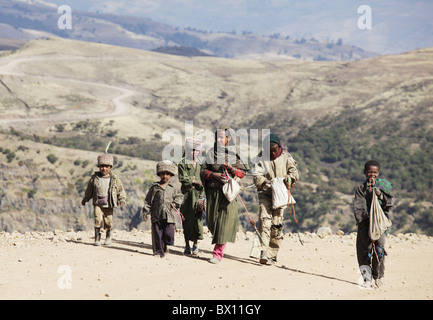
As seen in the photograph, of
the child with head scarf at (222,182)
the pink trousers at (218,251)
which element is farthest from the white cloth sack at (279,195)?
the pink trousers at (218,251)

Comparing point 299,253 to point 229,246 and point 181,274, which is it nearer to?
point 229,246

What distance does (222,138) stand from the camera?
936 cm

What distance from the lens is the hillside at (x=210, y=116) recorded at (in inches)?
2422

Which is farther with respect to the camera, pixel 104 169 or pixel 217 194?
pixel 104 169

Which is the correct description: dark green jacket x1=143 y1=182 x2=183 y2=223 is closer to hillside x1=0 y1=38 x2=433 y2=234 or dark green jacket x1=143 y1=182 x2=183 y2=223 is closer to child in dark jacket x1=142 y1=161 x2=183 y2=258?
child in dark jacket x1=142 y1=161 x2=183 y2=258

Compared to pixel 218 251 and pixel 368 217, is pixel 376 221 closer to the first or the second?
pixel 368 217

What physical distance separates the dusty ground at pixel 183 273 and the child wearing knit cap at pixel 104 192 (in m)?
0.58

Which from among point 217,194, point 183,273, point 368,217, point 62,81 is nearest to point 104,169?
point 217,194

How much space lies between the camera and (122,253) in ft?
32.7

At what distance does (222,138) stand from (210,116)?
95.2 meters

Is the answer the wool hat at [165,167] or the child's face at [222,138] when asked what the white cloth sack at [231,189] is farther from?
the wool hat at [165,167]

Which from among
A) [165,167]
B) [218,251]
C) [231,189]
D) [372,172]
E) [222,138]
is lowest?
[218,251]

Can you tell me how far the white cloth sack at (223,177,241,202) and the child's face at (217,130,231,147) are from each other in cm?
56

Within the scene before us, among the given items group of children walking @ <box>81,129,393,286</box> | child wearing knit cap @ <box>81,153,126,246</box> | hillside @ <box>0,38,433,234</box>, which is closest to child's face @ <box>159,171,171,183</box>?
group of children walking @ <box>81,129,393,286</box>
